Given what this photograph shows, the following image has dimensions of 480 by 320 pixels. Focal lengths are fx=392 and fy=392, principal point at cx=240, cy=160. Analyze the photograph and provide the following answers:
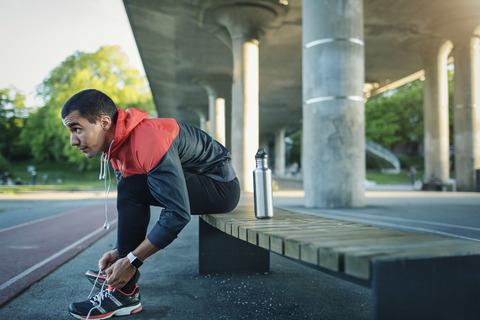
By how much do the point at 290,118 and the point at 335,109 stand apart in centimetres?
3984

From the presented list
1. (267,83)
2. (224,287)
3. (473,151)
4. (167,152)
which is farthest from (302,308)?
(267,83)

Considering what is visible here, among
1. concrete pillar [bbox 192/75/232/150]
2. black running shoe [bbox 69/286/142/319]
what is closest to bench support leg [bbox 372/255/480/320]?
black running shoe [bbox 69/286/142/319]

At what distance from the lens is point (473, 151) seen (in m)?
17.1

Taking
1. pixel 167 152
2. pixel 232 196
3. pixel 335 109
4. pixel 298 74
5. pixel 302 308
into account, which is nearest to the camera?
pixel 167 152

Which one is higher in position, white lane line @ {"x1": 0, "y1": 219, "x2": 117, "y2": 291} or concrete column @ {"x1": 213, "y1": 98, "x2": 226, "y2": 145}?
concrete column @ {"x1": 213, "y1": 98, "x2": 226, "y2": 145}

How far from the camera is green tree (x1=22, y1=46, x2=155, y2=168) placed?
34.9 m

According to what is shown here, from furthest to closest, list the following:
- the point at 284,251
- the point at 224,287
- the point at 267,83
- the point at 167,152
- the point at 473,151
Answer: the point at 267,83
the point at 473,151
the point at 224,287
the point at 167,152
the point at 284,251

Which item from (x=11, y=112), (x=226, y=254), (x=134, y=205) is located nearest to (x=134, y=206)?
(x=134, y=205)

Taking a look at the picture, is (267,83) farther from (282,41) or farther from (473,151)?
(473,151)

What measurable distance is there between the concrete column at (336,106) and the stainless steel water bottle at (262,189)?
6003 millimetres

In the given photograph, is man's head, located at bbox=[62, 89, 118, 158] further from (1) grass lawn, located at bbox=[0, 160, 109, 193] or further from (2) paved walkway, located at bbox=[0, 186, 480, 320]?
(1) grass lawn, located at bbox=[0, 160, 109, 193]

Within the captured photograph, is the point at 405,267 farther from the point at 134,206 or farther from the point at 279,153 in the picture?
the point at 279,153

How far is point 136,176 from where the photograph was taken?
2.51m

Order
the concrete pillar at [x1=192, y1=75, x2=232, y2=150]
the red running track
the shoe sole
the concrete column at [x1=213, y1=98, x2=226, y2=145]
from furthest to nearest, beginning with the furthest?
the concrete column at [x1=213, y1=98, x2=226, y2=145] < the concrete pillar at [x1=192, y1=75, x2=232, y2=150] < the red running track < the shoe sole
